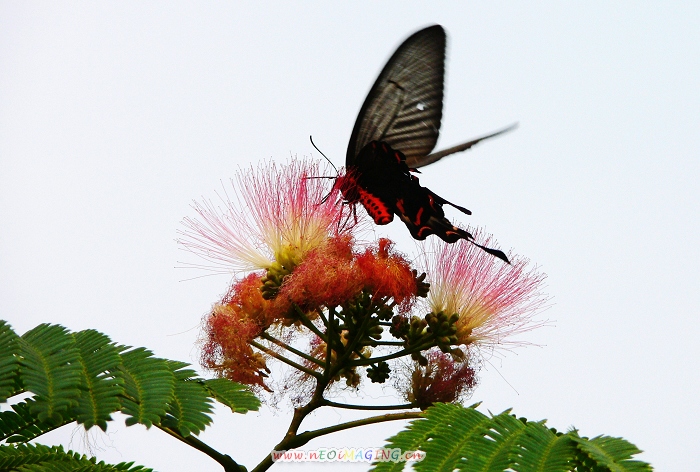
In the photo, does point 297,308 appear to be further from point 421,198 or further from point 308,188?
point 421,198

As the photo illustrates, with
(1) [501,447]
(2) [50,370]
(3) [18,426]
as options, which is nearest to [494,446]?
(1) [501,447]

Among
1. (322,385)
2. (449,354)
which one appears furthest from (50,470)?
(449,354)

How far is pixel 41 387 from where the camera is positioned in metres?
2.52

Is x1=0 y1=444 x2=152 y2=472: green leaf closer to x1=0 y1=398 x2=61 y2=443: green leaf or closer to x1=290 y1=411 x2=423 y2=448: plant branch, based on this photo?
x1=0 y1=398 x2=61 y2=443: green leaf

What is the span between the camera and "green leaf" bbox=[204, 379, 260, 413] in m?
3.14

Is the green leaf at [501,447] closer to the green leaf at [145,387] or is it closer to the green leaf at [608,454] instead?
the green leaf at [608,454]

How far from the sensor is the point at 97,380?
8.84ft

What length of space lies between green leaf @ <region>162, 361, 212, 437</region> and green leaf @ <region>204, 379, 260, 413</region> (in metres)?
0.13

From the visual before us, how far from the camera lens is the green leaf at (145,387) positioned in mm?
2646

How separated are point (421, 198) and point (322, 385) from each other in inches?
46.2

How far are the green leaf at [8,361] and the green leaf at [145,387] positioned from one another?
32cm

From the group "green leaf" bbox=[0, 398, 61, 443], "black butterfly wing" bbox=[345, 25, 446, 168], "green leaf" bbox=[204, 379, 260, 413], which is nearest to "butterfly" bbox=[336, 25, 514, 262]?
"black butterfly wing" bbox=[345, 25, 446, 168]

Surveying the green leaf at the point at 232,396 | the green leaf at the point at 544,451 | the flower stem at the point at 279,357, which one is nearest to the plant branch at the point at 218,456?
the green leaf at the point at 232,396

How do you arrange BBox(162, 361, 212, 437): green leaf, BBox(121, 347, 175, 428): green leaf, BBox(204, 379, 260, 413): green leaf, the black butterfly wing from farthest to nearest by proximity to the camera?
1. the black butterfly wing
2. BBox(204, 379, 260, 413): green leaf
3. BBox(162, 361, 212, 437): green leaf
4. BBox(121, 347, 175, 428): green leaf
